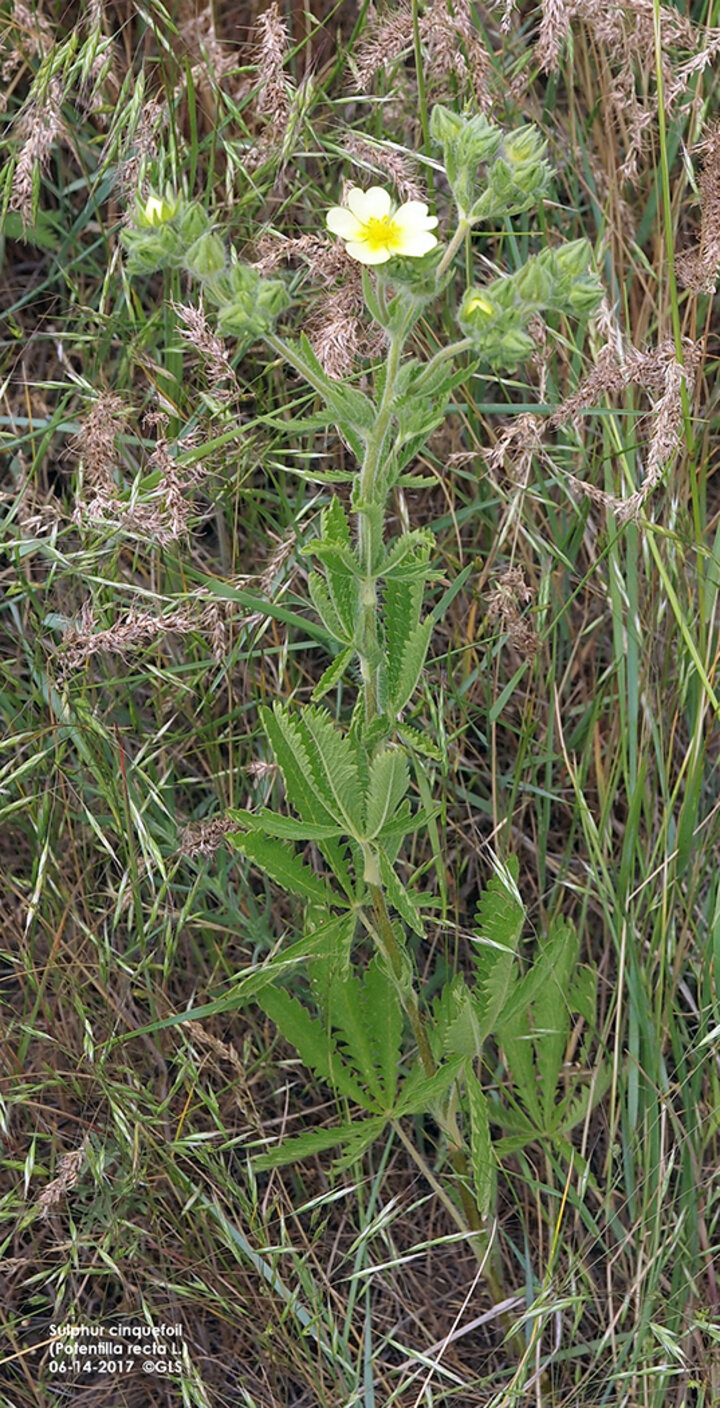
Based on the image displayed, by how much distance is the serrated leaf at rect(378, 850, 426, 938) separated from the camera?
171cm

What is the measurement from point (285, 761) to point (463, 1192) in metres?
0.80

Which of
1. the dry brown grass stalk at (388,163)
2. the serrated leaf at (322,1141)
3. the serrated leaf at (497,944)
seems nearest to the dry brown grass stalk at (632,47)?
the dry brown grass stalk at (388,163)

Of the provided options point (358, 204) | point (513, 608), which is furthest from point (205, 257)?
point (513, 608)

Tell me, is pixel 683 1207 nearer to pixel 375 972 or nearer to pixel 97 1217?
pixel 375 972

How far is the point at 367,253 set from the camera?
1.51 m

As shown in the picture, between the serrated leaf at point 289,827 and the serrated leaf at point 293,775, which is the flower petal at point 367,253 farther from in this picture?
the serrated leaf at point 289,827

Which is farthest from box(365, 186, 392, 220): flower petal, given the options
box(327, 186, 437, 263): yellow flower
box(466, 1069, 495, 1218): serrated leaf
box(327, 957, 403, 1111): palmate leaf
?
box(466, 1069, 495, 1218): serrated leaf

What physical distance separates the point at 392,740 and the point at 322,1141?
2.14 feet

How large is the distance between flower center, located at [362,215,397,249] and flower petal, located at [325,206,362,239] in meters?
0.01

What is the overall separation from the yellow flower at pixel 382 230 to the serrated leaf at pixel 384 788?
2.00ft

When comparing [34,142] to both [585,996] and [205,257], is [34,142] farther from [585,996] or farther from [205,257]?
[585,996]

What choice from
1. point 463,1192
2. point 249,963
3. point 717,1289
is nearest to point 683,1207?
point 717,1289

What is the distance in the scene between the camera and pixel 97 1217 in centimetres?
209

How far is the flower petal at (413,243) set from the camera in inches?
59.3
